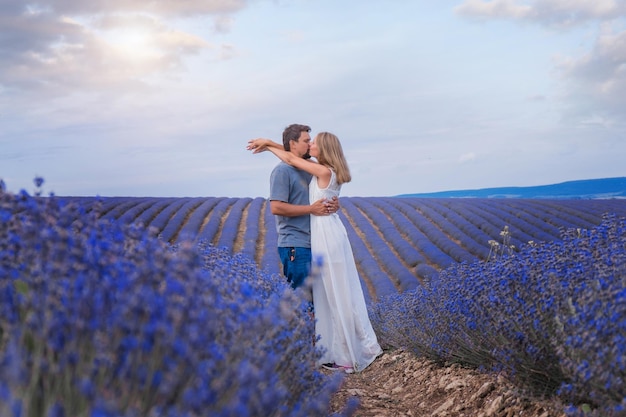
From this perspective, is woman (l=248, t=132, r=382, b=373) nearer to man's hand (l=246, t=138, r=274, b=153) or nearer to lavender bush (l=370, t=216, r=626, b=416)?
man's hand (l=246, t=138, r=274, b=153)

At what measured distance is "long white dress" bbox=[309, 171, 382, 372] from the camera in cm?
472

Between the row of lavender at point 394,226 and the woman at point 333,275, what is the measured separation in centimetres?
465

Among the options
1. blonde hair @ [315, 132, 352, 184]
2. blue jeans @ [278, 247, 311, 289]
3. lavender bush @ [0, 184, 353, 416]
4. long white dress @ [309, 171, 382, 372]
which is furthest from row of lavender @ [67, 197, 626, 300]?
lavender bush @ [0, 184, 353, 416]

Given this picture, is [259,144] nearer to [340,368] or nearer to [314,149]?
[314,149]

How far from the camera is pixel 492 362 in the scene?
3.84 meters

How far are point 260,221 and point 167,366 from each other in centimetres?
1378

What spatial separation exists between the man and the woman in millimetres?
58

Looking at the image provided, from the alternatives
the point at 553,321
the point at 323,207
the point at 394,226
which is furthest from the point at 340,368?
the point at 394,226

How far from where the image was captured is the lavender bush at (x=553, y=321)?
7.49 ft

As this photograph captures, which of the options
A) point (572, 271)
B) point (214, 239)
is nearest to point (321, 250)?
point (572, 271)

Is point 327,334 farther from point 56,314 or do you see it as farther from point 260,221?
point 260,221

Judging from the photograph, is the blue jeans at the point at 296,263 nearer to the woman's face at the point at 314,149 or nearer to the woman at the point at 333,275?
the woman at the point at 333,275

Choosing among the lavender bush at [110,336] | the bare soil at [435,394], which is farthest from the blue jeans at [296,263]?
the lavender bush at [110,336]

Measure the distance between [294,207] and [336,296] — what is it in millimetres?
753
